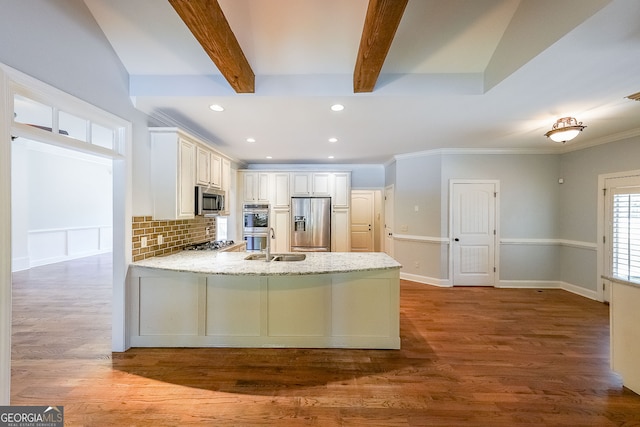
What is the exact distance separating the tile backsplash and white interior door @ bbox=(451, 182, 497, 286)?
4370 millimetres

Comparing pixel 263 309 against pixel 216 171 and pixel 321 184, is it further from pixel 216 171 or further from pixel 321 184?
pixel 321 184

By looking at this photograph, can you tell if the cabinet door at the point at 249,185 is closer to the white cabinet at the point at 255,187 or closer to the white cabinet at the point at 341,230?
the white cabinet at the point at 255,187

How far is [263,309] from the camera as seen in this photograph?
98.9 inches

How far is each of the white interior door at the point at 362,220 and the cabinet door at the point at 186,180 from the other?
3.76 meters

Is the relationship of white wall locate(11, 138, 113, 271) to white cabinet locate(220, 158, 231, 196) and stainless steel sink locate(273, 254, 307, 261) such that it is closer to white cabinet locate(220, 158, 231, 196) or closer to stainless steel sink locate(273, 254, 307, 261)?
white cabinet locate(220, 158, 231, 196)

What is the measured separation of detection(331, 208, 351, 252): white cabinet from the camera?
561 cm

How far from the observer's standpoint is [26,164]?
5711 millimetres

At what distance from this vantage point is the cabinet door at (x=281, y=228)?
561cm

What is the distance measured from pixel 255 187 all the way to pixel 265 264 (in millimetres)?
3379

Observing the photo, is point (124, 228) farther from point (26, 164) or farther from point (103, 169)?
point (103, 169)

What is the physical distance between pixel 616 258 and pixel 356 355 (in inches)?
164

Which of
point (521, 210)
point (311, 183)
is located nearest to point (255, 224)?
point (311, 183)

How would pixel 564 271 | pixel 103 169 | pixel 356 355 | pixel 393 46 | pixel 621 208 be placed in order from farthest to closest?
1. pixel 103 169
2. pixel 564 271
3. pixel 621 208
4. pixel 356 355
5. pixel 393 46

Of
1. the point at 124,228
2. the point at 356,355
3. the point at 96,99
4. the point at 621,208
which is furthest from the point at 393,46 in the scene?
the point at 621,208
